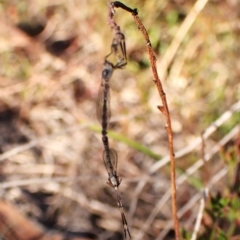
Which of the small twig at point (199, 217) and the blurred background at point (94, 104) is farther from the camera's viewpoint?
the blurred background at point (94, 104)

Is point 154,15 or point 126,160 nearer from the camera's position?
point 126,160

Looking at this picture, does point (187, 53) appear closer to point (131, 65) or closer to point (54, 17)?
point (131, 65)

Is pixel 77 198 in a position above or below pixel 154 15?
below

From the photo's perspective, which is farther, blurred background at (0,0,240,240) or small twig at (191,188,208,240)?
blurred background at (0,0,240,240)

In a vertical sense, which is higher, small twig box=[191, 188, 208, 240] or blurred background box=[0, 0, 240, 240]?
blurred background box=[0, 0, 240, 240]

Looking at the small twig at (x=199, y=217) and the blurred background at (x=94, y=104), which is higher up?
the blurred background at (x=94, y=104)

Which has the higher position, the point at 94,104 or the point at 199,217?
the point at 94,104

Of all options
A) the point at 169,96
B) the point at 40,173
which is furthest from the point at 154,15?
the point at 40,173

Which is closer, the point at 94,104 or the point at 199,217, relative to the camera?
the point at 199,217
